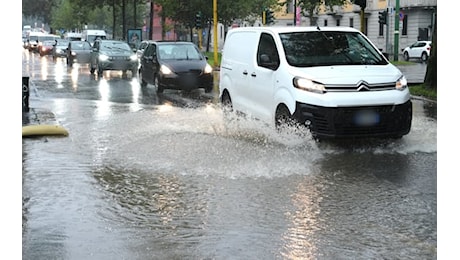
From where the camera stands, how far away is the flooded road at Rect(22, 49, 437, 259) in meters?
5.23

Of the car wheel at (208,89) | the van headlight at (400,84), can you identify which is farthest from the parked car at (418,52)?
the van headlight at (400,84)

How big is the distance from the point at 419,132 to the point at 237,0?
3403 cm

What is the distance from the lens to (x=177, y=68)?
1883 cm

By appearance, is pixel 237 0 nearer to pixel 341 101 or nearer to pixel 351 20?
pixel 351 20

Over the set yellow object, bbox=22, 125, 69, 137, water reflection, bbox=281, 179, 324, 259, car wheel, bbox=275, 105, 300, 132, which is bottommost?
water reflection, bbox=281, 179, 324, 259

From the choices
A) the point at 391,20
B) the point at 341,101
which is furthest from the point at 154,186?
the point at 391,20

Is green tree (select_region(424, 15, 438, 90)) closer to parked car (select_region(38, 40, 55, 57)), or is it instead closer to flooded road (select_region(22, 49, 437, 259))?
flooded road (select_region(22, 49, 437, 259))

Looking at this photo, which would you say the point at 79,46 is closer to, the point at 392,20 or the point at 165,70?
the point at 165,70

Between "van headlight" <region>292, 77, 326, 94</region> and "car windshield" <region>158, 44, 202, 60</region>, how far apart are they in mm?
10706

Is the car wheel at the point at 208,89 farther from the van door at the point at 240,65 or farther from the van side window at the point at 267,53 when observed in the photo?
the van side window at the point at 267,53

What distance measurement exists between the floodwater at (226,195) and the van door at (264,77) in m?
0.32

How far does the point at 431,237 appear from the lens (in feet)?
17.8

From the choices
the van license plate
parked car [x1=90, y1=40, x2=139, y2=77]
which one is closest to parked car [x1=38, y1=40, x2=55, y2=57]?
parked car [x1=90, y1=40, x2=139, y2=77]

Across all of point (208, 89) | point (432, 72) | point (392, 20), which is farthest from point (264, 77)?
point (392, 20)
